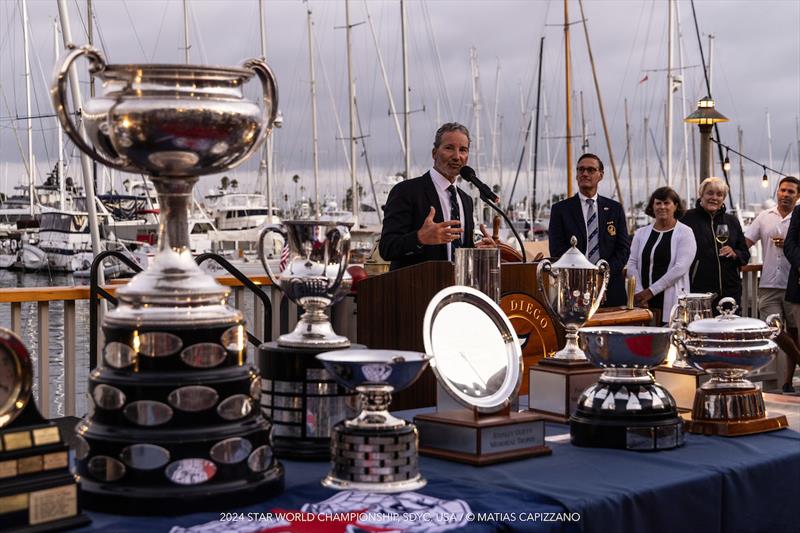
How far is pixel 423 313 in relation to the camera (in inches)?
147

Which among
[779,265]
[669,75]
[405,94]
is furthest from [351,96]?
[779,265]

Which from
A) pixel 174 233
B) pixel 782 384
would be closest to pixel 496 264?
pixel 174 233

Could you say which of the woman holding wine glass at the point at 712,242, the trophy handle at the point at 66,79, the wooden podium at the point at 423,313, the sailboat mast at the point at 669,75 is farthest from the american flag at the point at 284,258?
the sailboat mast at the point at 669,75

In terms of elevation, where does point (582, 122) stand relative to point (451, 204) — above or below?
above

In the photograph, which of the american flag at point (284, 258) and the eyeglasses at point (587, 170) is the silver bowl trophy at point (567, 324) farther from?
the eyeglasses at point (587, 170)

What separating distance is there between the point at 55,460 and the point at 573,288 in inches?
62.1

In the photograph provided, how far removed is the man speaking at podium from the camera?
4.34m

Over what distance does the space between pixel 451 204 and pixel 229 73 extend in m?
2.67

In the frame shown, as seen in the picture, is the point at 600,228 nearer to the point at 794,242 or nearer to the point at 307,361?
the point at 794,242

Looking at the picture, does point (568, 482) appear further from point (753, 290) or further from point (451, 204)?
point (753, 290)

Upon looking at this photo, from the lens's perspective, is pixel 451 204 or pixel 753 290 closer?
pixel 451 204

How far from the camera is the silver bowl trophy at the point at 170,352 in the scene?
76.4 inches

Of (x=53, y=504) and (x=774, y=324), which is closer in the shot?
(x=53, y=504)

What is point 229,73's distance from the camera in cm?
202
